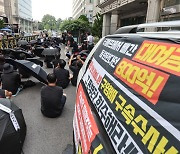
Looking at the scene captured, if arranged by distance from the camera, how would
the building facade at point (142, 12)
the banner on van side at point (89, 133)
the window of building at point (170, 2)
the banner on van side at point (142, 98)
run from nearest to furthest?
1. the banner on van side at point (142, 98)
2. the banner on van side at point (89, 133)
3. the window of building at point (170, 2)
4. the building facade at point (142, 12)

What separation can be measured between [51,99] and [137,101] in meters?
3.46

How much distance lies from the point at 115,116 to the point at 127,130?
0.18 metres

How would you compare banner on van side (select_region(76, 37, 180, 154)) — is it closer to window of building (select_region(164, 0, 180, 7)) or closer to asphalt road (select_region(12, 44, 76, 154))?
asphalt road (select_region(12, 44, 76, 154))

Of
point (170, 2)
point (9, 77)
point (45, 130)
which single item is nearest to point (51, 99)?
point (45, 130)

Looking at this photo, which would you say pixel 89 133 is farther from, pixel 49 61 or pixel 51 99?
pixel 49 61

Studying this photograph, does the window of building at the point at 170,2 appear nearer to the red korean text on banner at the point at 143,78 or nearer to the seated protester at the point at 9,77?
the seated protester at the point at 9,77

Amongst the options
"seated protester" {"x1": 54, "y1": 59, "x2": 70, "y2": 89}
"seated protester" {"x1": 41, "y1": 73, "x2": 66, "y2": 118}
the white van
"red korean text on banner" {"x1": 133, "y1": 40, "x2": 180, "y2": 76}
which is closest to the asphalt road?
"seated protester" {"x1": 41, "y1": 73, "x2": 66, "y2": 118}

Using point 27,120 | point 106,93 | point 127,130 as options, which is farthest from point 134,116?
point 27,120

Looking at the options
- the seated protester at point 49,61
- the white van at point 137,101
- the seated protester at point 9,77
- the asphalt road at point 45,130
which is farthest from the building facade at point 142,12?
the white van at point 137,101

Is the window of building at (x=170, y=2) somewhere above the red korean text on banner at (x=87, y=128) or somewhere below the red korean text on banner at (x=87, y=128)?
above

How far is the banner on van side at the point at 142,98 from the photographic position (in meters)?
1.00

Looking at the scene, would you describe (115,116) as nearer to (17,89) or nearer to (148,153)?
(148,153)

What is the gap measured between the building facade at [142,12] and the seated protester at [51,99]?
6.60 m

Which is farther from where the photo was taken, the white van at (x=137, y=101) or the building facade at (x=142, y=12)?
the building facade at (x=142, y=12)
